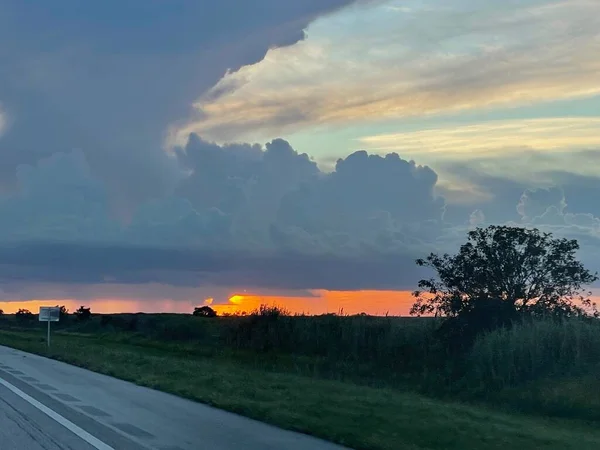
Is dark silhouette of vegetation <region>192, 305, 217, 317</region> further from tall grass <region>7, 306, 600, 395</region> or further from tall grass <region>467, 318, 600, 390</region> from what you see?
tall grass <region>467, 318, 600, 390</region>

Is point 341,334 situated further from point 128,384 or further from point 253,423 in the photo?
point 253,423

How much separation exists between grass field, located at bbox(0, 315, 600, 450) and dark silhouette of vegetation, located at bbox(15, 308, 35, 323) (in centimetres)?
8221

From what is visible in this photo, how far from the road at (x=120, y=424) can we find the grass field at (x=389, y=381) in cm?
83

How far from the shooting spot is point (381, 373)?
35.9 meters

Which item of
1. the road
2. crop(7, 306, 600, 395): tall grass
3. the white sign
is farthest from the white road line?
the white sign

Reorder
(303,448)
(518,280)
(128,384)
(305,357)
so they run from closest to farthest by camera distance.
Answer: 1. (303,448)
2. (128,384)
3. (518,280)
4. (305,357)


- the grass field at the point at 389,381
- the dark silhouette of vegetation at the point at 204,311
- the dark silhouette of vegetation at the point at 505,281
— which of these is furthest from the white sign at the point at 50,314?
the dark silhouette of vegetation at the point at 204,311

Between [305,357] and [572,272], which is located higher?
[572,272]

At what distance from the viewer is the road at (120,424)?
1262 cm

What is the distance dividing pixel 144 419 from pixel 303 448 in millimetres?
4033

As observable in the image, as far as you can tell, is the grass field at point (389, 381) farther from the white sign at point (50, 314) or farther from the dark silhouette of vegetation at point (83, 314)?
the dark silhouette of vegetation at point (83, 314)

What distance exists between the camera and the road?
12.6 m

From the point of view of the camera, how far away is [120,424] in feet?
47.9

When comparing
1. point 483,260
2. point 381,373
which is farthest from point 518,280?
point 381,373
